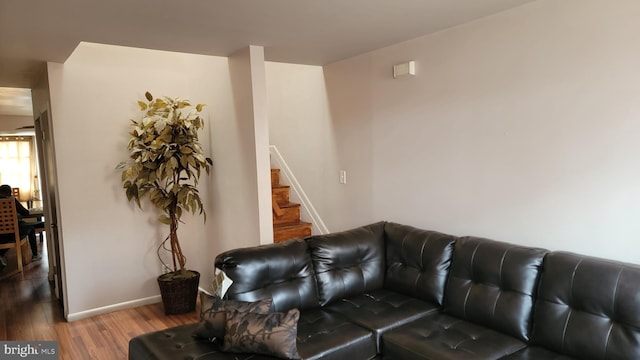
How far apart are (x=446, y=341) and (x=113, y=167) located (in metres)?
3.45

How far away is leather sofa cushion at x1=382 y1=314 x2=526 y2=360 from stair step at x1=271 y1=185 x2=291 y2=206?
265 centimetres

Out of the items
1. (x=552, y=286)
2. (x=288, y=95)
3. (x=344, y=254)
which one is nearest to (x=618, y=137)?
(x=552, y=286)

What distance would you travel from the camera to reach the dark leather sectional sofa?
2123 millimetres

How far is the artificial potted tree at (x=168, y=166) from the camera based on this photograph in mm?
3879

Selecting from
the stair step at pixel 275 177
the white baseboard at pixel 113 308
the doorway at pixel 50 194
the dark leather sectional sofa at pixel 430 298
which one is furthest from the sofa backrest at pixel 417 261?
the doorway at pixel 50 194

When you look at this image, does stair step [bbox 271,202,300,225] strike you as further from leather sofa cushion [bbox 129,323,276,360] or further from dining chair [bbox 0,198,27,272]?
dining chair [bbox 0,198,27,272]

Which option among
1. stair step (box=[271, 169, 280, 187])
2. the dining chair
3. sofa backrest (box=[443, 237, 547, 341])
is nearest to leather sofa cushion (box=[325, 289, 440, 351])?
sofa backrest (box=[443, 237, 547, 341])

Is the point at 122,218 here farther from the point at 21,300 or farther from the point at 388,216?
the point at 388,216

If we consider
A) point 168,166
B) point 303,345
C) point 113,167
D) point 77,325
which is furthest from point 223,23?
point 77,325

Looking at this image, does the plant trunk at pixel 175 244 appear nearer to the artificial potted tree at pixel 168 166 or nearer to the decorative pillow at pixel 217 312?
the artificial potted tree at pixel 168 166

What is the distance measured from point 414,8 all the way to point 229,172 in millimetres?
2210

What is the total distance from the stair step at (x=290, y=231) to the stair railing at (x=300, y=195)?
0.29 ft

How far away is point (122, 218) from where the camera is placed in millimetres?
4242

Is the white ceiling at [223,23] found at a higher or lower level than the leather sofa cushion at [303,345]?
higher
